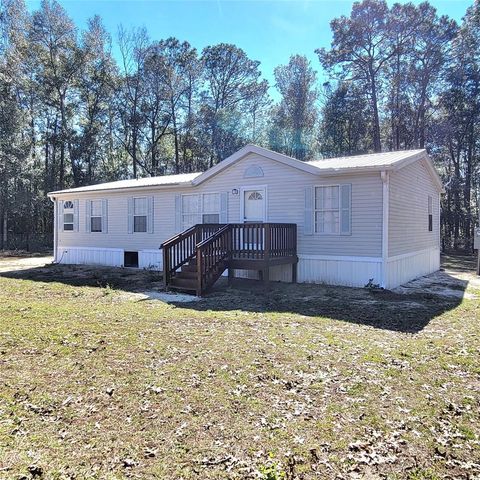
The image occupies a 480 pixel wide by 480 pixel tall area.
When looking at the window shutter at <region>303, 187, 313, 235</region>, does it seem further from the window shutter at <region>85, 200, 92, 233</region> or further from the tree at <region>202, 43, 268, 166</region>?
the tree at <region>202, 43, 268, 166</region>

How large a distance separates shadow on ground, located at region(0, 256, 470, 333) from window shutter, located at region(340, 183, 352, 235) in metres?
1.48

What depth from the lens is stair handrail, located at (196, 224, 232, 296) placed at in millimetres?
9094

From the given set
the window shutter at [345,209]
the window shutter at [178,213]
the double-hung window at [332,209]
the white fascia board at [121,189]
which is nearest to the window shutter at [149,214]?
the white fascia board at [121,189]

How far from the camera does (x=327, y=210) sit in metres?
10.4

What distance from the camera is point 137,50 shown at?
29.8 meters

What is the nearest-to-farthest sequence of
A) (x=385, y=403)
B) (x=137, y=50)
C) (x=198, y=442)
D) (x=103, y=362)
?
(x=198, y=442) < (x=385, y=403) < (x=103, y=362) < (x=137, y=50)

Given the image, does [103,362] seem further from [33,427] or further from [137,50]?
[137,50]

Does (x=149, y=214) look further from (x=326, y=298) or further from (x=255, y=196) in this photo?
(x=326, y=298)

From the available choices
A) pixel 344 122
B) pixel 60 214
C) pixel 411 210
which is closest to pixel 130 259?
pixel 60 214

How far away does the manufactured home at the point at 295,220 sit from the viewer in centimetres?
965

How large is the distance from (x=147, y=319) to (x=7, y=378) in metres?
2.68

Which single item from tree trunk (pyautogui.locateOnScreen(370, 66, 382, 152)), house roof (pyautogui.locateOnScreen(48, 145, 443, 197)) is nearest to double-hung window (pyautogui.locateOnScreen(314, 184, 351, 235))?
house roof (pyautogui.locateOnScreen(48, 145, 443, 197))

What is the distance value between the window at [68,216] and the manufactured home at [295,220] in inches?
155

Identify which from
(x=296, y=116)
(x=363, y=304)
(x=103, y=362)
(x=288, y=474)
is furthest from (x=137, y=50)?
(x=288, y=474)
